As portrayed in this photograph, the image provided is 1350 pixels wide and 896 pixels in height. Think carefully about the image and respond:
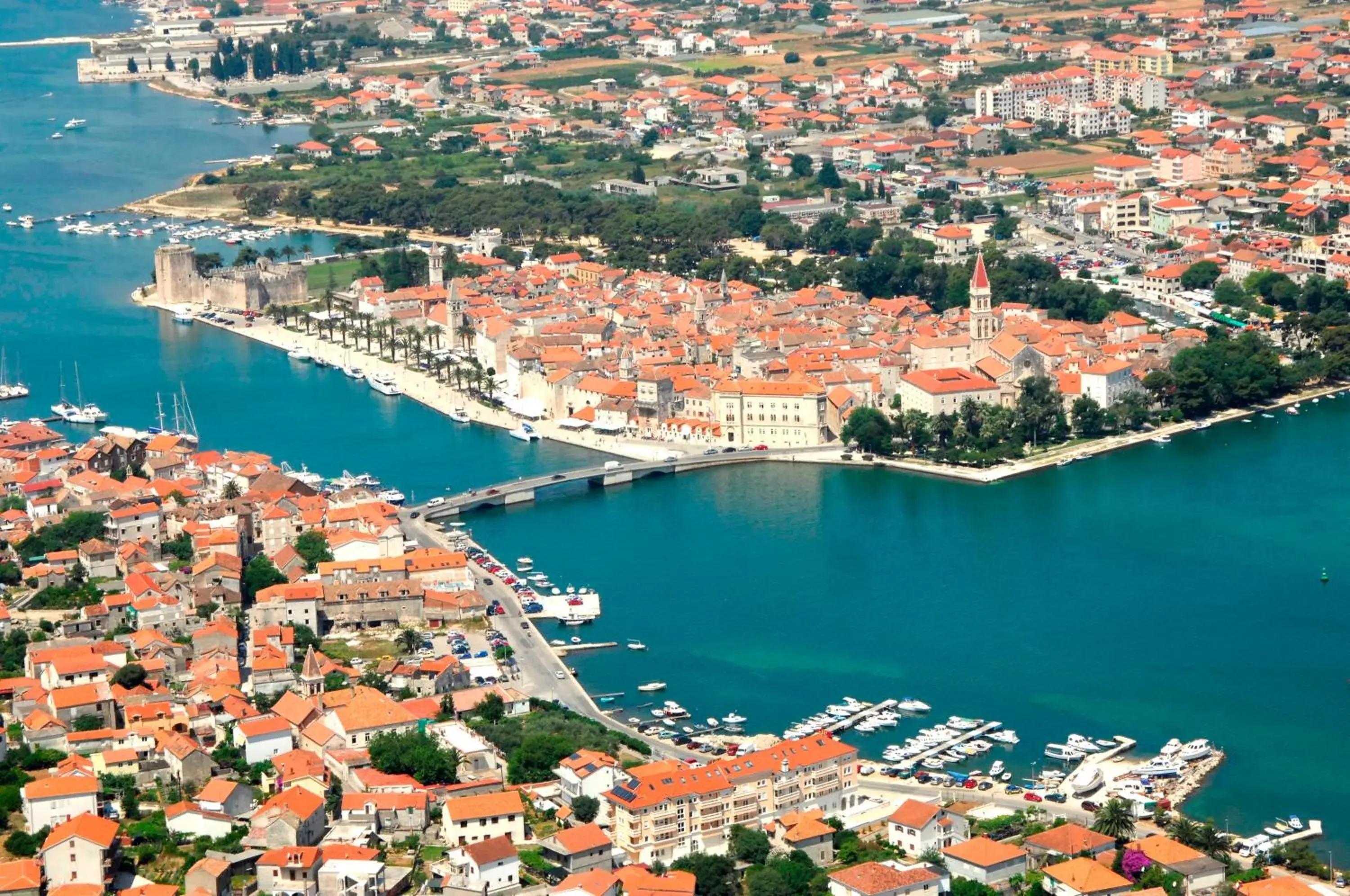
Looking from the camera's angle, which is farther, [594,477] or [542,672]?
[594,477]

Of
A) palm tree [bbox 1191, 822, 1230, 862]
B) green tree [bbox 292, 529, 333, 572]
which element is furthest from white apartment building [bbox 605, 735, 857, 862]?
green tree [bbox 292, 529, 333, 572]

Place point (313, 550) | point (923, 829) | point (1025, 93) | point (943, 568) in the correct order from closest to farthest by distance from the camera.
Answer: point (923, 829) < point (313, 550) < point (943, 568) < point (1025, 93)

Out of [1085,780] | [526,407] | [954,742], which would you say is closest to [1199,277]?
[526,407]

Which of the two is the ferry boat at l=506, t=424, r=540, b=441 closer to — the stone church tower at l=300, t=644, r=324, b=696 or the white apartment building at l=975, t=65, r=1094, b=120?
the stone church tower at l=300, t=644, r=324, b=696

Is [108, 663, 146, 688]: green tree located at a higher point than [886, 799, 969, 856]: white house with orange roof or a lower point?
higher

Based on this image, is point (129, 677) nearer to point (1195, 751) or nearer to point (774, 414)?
point (1195, 751)

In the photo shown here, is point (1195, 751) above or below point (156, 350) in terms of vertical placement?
below

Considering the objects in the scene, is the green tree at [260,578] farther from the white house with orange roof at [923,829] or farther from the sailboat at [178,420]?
the white house with orange roof at [923,829]
